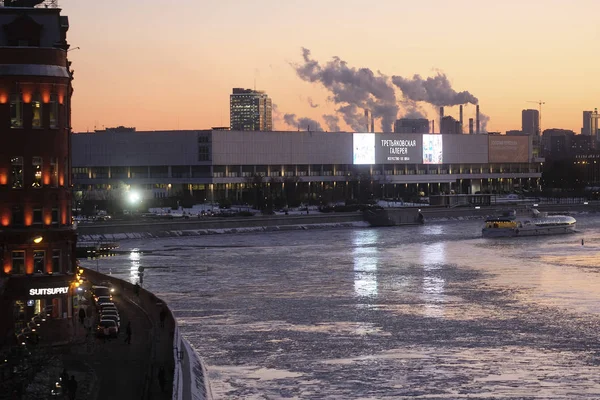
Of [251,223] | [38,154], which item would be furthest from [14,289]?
[251,223]

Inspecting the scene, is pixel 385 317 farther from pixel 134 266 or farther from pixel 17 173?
pixel 134 266

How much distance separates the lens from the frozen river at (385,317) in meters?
28.5

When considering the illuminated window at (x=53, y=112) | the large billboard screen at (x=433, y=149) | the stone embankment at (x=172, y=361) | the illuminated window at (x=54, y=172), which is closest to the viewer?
the stone embankment at (x=172, y=361)

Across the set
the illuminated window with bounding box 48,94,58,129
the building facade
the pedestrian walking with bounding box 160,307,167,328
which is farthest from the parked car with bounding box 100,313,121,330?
the building facade

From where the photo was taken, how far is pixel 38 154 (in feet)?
110

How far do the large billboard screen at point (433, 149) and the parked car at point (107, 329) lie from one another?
126418mm

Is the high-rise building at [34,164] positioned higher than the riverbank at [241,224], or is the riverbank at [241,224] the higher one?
the high-rise building at [34,164]

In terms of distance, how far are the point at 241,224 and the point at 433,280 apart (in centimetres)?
4492

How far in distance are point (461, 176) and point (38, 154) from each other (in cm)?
13259

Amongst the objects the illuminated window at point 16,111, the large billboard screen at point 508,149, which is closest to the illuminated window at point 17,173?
the illuminated window at point 16,111

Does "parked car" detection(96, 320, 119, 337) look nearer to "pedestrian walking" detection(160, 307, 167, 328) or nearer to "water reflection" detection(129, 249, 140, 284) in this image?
"pedestrian walking" detection(160, 307, 167, 328)

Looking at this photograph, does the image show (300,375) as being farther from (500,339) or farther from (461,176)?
(461,176)

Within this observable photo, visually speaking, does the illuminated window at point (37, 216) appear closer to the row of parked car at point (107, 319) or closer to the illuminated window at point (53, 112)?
the illuminated window at point (53, 112)

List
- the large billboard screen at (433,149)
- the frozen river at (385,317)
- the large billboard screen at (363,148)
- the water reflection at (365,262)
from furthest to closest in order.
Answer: the large billboard screen at (433,149) < the large billboard screen at (363,148) < the water reflection at (365,262) < the frozen river at (385,317)
